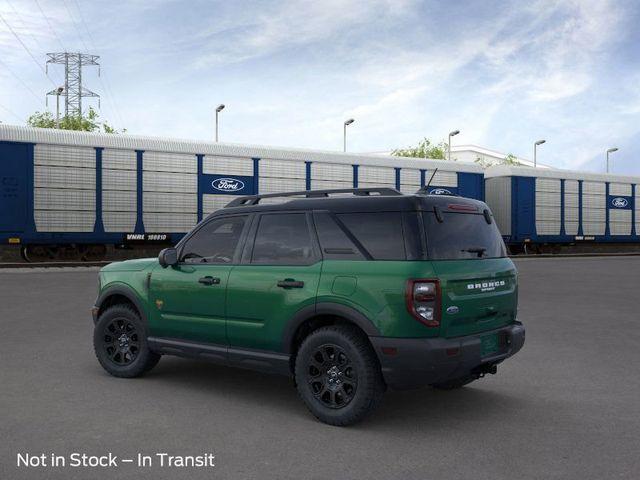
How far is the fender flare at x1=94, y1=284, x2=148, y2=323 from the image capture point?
6.39 meters

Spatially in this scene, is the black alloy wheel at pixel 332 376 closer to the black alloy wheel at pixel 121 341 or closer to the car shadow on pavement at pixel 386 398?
the car shadow on pavement at pixel 386 398

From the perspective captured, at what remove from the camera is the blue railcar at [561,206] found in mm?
31312

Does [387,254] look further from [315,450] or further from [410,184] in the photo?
[410,184]

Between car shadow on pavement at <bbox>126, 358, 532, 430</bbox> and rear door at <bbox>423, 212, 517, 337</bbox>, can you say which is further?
car shadow on pavement at <bbox>126, 358, 532, 430</bbox>

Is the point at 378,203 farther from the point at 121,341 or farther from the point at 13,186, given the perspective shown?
the point at 13,186

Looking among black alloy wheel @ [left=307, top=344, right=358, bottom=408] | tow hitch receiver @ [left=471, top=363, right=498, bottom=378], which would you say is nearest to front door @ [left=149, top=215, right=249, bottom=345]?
black alloy wheel @ [left=307, top=344, right=358, bottom=408]

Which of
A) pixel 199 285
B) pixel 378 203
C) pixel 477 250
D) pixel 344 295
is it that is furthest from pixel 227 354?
pixel 477 250

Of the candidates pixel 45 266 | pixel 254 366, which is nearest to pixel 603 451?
pixel 254 366

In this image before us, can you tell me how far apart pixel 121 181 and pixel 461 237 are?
1950 centimetres

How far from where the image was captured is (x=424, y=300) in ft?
15.3

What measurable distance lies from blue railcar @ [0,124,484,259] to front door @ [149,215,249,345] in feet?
Result: 55.7

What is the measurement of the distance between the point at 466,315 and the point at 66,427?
10.2 ft

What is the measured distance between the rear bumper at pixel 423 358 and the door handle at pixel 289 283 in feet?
2.60

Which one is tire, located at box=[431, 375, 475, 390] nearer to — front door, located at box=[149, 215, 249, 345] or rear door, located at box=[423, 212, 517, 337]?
rear door, located at box=[423, 212, 517, 337]
